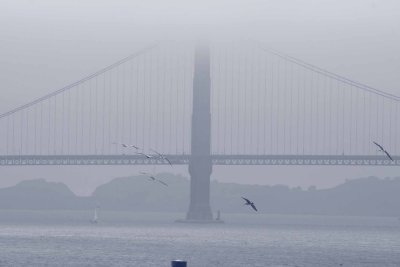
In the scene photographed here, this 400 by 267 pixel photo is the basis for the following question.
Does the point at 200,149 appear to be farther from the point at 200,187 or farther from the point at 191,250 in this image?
the point at 191,250

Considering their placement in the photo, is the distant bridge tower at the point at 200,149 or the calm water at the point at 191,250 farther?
the distant bridge tower at the point at 200,149

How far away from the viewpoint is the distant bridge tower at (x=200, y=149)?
344 feet

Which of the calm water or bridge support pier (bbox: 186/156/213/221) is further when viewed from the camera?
bridge support pier (bbox: 186/156/213/221)

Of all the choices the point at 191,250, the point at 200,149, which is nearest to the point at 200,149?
the point at 200,149

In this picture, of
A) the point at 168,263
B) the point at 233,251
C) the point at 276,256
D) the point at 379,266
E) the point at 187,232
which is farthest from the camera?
the point at 187,232

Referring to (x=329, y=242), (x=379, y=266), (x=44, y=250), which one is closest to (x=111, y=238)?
(x=329, y=242)

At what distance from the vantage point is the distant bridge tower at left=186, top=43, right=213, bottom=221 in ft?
344

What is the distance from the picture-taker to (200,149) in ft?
346

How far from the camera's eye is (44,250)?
73.4 m

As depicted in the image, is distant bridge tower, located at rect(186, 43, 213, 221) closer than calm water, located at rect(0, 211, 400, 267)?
No

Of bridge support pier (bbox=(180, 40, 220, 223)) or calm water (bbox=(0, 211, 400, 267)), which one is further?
bridge support pier (bbox=(180, 40, 220, 223))

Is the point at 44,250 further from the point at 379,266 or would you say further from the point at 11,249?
the point at 379,266

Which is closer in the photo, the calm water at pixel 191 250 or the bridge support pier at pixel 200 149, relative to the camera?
the calm water at pixel 191 250

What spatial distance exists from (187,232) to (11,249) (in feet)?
116
